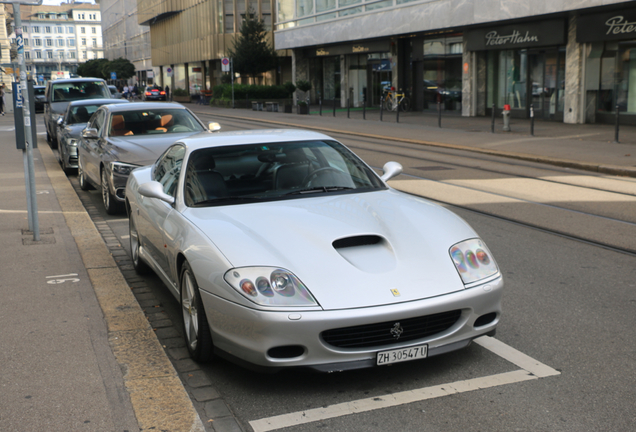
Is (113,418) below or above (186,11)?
below

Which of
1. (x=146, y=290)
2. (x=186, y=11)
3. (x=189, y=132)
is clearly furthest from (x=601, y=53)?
(x=186, y=11)

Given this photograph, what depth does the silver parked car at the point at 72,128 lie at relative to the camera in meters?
14.9

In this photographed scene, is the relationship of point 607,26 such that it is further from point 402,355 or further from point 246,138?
point 402,355

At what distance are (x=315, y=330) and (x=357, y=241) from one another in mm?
728

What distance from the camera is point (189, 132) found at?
11.3m

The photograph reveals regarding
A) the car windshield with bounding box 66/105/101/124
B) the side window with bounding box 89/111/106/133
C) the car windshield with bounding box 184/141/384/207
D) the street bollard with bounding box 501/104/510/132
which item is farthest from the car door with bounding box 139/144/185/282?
the street bollard with bounding box 501/104/510/132

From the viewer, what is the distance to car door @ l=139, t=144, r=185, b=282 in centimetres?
541

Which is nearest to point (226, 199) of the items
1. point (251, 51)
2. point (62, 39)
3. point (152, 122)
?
point (152, 122)

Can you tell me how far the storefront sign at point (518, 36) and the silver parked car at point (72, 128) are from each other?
16871mm

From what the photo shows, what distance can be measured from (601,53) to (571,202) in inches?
647

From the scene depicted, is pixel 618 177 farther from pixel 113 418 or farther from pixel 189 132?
pixel 113 418

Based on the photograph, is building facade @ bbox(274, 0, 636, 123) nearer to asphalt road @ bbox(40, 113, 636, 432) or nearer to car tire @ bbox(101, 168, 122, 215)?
car tire @ bbox(101, 168, 122, 215)

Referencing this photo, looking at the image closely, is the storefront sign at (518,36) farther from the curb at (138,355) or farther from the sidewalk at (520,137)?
the curb at (138,355)

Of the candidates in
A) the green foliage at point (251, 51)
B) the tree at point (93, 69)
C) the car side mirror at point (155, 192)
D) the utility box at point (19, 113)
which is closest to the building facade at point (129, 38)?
the tree at point (93, 69)
